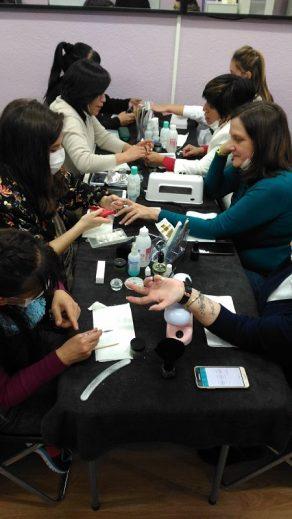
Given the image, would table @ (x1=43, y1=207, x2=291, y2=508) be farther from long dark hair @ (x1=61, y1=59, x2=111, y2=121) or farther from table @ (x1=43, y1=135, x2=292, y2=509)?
long dark hair @ (x1=61, y1=59, x2=111, y2=121)

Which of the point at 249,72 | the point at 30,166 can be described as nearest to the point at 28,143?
the point at 30,166

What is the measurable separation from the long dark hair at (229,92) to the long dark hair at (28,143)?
1067 mm

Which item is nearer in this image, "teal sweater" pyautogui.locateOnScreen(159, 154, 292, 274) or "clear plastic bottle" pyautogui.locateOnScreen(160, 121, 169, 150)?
"teal sweater" pyautogui.locateOnScreen(159, 154, 292, 274)

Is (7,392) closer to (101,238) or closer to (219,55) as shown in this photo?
(101,238)

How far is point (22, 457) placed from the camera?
1562mm

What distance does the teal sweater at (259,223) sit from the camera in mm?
1804

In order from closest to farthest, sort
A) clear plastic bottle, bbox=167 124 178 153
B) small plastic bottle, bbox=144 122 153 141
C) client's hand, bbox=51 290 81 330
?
1. client's hand, bbox=51 290 81 330
2. clear plastic bottle, bbox=167 124 178 153
3. small plastic bottle, bbox=144 122 153 141

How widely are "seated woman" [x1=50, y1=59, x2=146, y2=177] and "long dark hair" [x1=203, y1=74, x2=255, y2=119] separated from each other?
514 mm

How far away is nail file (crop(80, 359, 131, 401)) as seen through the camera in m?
1.22

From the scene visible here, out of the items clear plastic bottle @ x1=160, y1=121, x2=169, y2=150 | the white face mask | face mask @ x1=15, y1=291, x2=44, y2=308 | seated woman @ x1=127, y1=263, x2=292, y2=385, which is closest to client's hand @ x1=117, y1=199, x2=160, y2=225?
the white face mask

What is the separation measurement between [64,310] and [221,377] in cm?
60

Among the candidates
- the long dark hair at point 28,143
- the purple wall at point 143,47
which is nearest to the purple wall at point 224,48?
the purple wall at point 143,47

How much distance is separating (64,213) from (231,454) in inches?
54.6

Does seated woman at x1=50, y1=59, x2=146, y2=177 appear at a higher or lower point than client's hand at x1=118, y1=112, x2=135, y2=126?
higher
